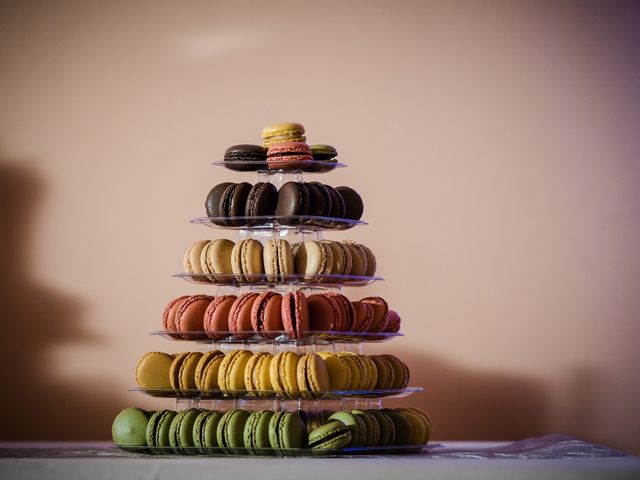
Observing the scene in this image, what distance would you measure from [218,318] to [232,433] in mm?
341

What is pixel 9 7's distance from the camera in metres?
4.14

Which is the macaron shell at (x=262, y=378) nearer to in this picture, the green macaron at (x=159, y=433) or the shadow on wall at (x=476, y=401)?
the green macaron at (x=159, y=433)

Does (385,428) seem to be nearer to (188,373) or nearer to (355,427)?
(355,427)

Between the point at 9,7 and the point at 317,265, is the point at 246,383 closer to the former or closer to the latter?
the point at 317,265

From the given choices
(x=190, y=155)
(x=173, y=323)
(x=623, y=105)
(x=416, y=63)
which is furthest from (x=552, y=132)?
(x=173, y=323)

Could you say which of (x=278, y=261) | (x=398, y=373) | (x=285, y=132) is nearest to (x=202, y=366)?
(x=278, y=261)

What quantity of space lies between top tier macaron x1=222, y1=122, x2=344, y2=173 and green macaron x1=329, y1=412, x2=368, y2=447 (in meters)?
0.76

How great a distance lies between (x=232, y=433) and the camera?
262 cm

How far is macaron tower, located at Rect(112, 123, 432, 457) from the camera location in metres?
2.65

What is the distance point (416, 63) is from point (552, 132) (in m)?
0.61

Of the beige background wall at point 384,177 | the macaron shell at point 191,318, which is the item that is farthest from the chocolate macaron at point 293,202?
the beige background wall at point 384,177

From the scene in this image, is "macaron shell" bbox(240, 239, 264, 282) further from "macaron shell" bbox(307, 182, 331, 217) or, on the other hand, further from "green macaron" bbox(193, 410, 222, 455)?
"green macaron" bbox(193, 410, 222, 455)

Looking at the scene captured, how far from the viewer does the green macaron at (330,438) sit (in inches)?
101

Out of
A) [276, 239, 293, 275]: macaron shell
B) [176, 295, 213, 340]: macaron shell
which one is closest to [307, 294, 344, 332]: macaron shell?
[276, 239, 293, 275]: macaron shell
